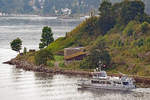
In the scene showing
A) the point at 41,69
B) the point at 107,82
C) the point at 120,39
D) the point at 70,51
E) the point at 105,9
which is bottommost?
the point at 107,82

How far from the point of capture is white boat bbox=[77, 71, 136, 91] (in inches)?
3265

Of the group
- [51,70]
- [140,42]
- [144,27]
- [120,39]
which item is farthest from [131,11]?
[51,70]

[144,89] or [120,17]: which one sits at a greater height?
[120,17]

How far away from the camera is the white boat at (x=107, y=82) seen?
82938 mm

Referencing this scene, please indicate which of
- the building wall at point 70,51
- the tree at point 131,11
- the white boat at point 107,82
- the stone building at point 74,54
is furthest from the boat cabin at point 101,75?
the tree at point 131,11

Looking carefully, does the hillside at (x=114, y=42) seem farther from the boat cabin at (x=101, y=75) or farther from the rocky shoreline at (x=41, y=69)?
the boat cabin at (x=101, y=75)

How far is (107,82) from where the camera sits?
85062 mm

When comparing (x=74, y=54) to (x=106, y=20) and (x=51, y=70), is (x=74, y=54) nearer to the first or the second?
(x=51, y=70)

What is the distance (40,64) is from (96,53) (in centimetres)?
1352

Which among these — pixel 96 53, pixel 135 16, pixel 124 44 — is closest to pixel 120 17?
pixel 135 16

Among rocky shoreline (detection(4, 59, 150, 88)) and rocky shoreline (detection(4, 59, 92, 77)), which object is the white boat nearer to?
rocky shoreline (detection(4, 59, 150, 88))

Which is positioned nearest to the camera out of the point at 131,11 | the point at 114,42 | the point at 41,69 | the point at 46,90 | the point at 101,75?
the point at 46,90

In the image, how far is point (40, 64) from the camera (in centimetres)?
10425

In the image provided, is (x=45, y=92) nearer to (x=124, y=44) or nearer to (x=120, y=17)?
(x=124, y=44)
